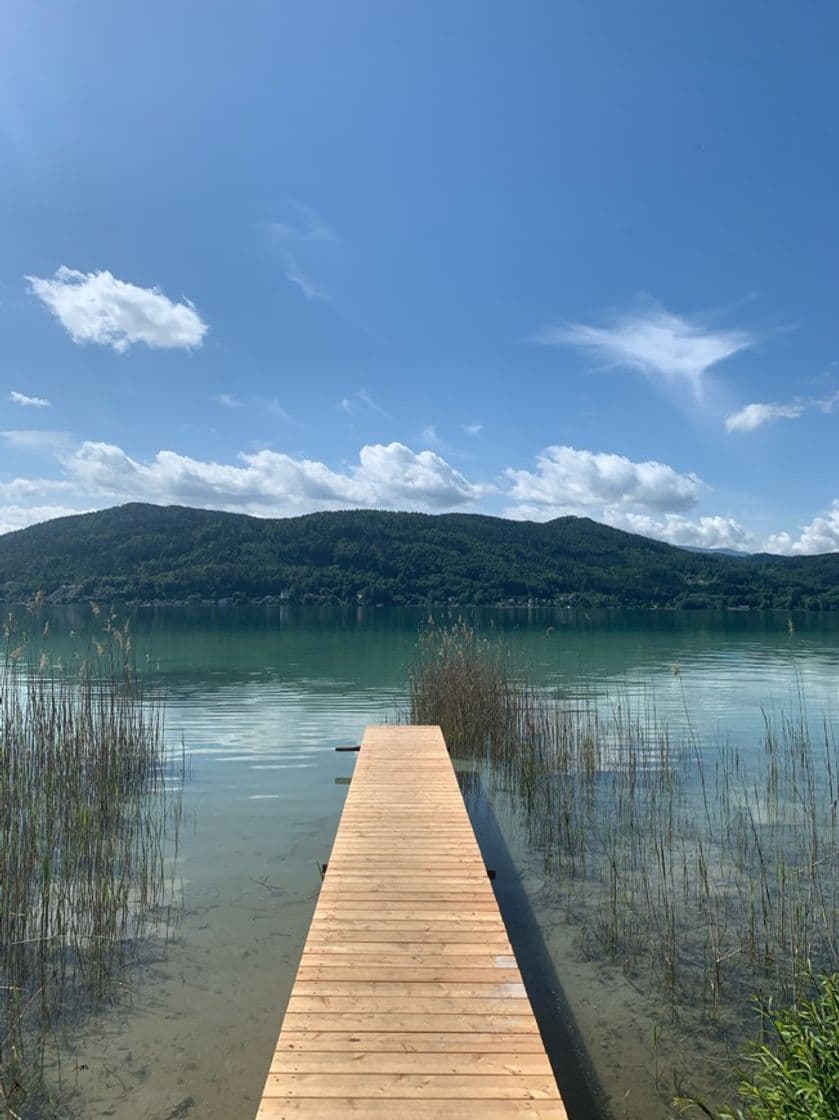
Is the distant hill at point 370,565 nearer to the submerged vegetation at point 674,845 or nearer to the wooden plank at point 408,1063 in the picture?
the submerged vegetation at point 674,845

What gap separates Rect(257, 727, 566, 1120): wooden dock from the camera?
2.70 metres

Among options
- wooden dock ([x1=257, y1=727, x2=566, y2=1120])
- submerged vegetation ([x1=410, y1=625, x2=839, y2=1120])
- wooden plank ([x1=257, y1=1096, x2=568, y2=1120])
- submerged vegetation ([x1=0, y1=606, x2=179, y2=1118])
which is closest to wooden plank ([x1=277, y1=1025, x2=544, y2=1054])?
wooden dock ([x1=257, y1=727, x2=566, y2=1120])

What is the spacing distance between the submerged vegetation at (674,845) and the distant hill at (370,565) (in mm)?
58378

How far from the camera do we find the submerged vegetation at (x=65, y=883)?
4.16 m

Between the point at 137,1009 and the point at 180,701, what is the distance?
12736 mm

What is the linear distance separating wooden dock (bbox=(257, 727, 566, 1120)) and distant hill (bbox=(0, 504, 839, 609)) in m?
63.3

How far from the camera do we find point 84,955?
194 inches

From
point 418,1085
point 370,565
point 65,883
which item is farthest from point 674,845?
point 370,565

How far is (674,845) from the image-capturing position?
23.7ft

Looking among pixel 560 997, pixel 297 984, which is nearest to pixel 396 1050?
pixel 297 984

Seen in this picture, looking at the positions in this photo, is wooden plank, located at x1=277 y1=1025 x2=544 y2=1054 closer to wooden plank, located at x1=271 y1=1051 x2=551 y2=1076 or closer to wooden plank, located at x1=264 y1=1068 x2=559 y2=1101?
wooden plank, located at x1=271 y1=1051 x2=551 y2=1076

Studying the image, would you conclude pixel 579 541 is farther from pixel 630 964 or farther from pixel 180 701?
pixel 630 964

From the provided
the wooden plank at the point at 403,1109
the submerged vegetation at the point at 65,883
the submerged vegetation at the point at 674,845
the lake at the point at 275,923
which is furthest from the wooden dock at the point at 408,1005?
the submerged vegetation at the point at 65,883

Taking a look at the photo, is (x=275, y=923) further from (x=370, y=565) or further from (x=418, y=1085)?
(x=370, y=565)
